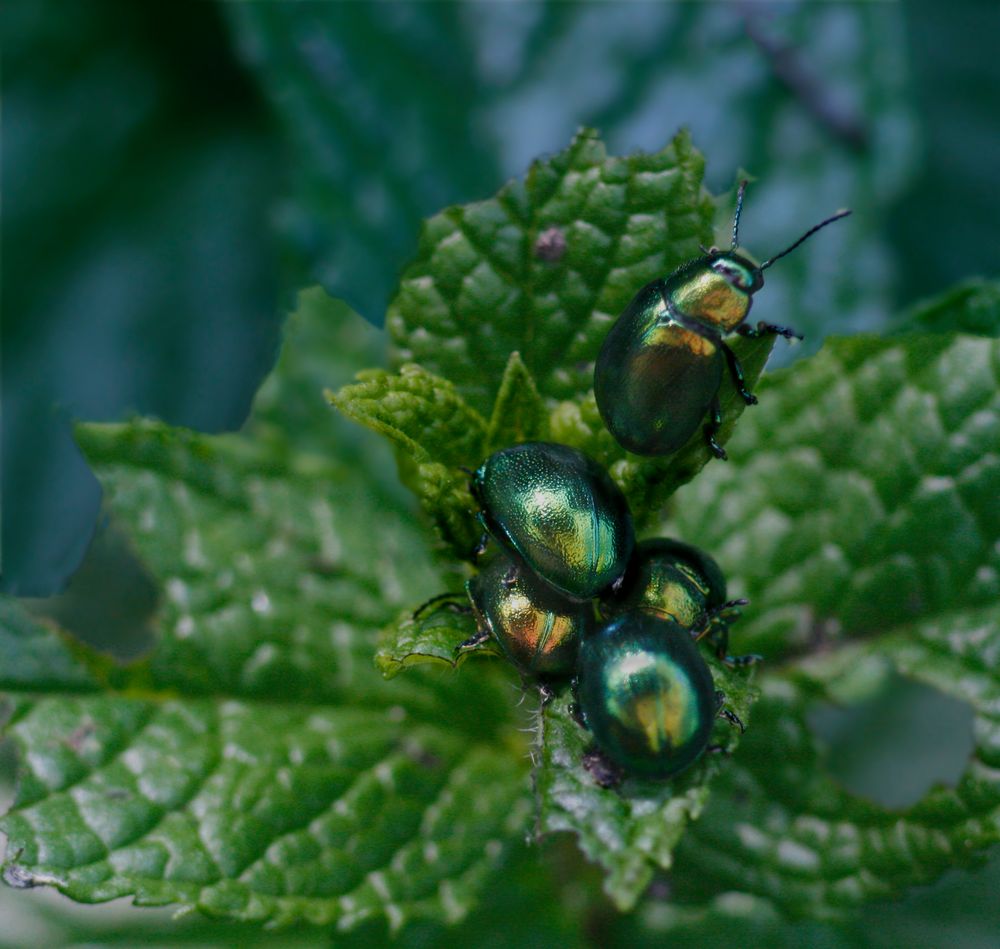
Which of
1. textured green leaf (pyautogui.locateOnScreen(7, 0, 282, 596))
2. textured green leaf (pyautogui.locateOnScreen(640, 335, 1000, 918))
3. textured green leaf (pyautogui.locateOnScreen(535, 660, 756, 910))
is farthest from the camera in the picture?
textured green leaf (pyautogui.locateOnScreen(7, 0, 282, 596))

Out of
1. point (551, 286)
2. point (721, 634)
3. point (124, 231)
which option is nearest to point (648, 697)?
point (721, 634)

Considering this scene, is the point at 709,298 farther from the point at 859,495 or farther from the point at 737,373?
the point at 859,495

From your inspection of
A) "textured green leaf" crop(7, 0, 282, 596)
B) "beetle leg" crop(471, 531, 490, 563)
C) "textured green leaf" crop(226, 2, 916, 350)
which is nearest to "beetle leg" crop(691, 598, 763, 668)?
"beetle leg" crop(471, 531, 490, 563)

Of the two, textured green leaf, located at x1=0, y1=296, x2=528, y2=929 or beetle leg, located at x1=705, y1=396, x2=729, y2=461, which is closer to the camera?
beetle leg, located at x1=705, y1=396, x2=729, y2=461

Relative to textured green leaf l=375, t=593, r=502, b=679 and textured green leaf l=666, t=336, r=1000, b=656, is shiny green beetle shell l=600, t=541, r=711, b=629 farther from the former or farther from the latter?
textured green leaf l=666, t=336, r=1000, b=656

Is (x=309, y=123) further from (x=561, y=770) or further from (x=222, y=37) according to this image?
(x=561, y=770)

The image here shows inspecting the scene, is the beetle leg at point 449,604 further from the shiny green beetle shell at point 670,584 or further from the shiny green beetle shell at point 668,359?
the shiny green beetle shell at point 668,359

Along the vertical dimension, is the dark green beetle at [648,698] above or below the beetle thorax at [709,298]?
below

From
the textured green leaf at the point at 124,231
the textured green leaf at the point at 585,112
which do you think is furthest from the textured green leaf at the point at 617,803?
the textured green leaf at the point at 124,231
